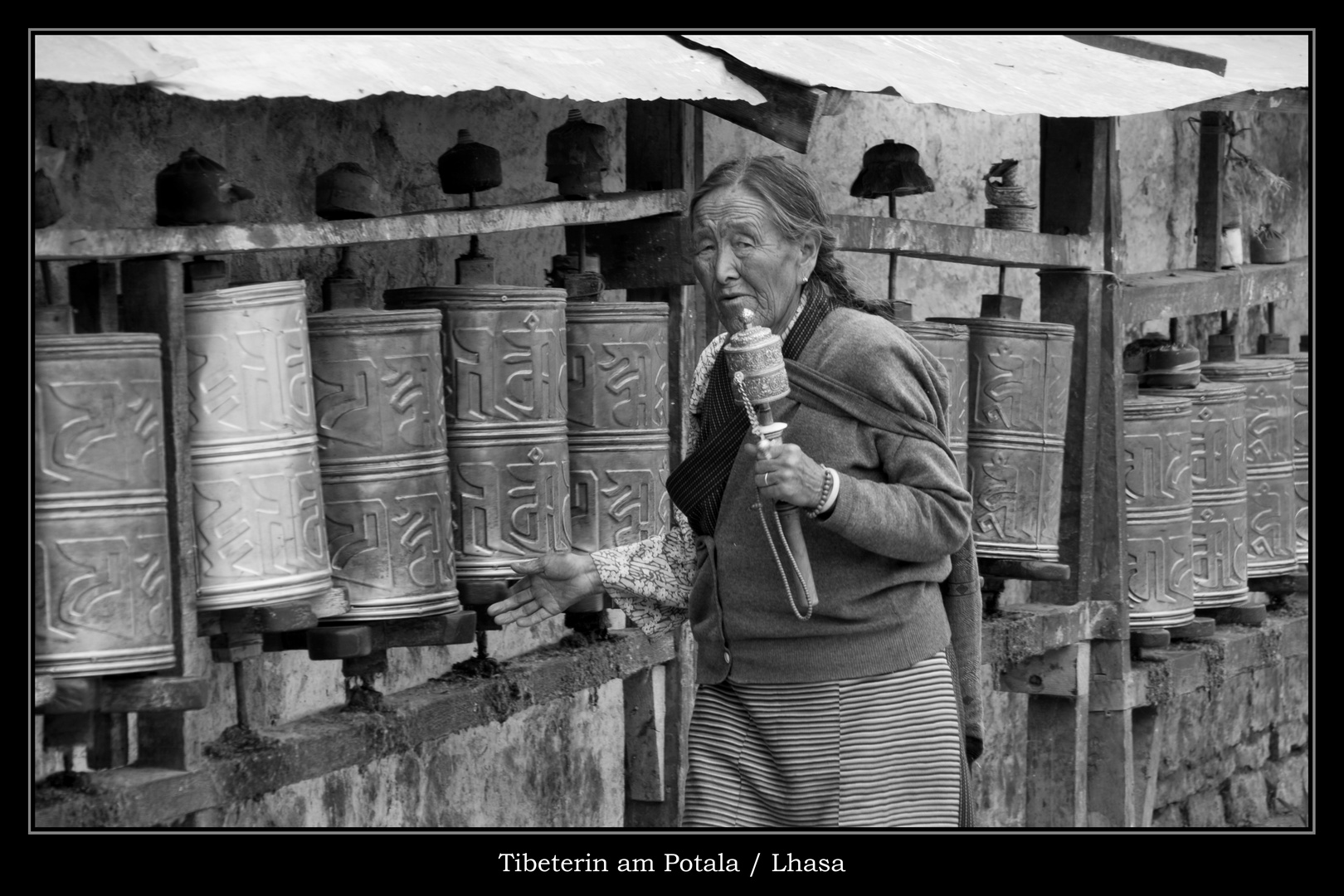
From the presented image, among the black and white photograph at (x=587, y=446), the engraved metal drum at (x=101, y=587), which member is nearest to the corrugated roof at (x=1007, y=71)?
the black and white photograph at (x=587, y=446)

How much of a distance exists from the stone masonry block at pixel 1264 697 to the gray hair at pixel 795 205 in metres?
5.95

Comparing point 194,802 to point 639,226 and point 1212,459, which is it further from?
point 1212,459

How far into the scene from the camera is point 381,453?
3.42 metres

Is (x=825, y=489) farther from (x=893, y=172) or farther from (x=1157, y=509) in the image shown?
(x=1157, y=509)

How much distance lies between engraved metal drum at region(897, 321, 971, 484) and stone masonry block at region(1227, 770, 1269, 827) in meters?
4.41

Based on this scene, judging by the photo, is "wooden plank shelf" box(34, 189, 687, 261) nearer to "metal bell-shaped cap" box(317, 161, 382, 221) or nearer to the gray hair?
"metal bell-shaped cap" box(317, 161, 382, 221)

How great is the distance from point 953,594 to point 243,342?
1.28 meters

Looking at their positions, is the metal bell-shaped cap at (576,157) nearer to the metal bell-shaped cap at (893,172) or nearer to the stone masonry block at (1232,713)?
the metal bell-shaped cap at (893,172)

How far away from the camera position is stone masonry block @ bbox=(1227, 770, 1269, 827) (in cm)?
845

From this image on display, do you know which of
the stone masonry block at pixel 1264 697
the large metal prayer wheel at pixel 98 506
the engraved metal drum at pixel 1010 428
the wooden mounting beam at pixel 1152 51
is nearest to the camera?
the large metal prayer wheel at pixel 98 506

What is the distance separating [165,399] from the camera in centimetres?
305

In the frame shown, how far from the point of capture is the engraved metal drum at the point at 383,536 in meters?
3.42

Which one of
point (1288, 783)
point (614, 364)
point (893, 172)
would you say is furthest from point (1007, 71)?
point (1288, 783)
